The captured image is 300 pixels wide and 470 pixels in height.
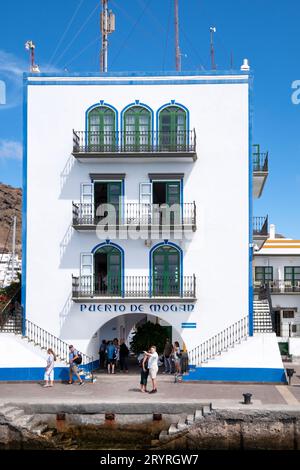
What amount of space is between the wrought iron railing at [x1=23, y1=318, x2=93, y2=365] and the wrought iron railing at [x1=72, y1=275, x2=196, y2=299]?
200cm

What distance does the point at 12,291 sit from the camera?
27781 mm

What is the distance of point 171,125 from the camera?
86.7 feet

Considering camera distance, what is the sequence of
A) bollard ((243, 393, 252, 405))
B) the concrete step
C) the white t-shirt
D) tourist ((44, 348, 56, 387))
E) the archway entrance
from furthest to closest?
the archway entrance < tourist ((44, 348, 56, 387)) < the white t-shirt < bollard ((243, 393, 252, 405)) < the concrete step

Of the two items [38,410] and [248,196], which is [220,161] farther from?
[38,410]

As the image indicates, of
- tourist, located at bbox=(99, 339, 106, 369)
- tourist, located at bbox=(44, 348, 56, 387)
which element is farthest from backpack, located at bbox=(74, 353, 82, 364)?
tourist, located at bbox=(99, 339, 106, 369)

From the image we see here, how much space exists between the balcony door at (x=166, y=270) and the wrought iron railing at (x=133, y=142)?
13.7 ft

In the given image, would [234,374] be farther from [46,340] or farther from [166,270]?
[46,340]

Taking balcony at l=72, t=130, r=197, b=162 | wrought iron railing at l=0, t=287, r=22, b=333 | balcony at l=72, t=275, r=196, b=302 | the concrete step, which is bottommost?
the concrete step

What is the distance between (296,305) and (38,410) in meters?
23.4

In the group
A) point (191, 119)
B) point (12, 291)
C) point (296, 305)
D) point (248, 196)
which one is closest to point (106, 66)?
point (191, 119)

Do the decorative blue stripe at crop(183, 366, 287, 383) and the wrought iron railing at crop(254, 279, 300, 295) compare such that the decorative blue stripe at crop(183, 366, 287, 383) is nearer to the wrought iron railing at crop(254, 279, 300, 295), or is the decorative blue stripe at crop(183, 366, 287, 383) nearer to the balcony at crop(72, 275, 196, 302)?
the balcony at crop(72, 275, 196, 302)

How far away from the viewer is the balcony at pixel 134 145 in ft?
84.4

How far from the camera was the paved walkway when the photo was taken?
19.8 meters

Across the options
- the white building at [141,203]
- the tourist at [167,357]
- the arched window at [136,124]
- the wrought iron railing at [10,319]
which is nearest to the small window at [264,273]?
the white building at [141,203]
